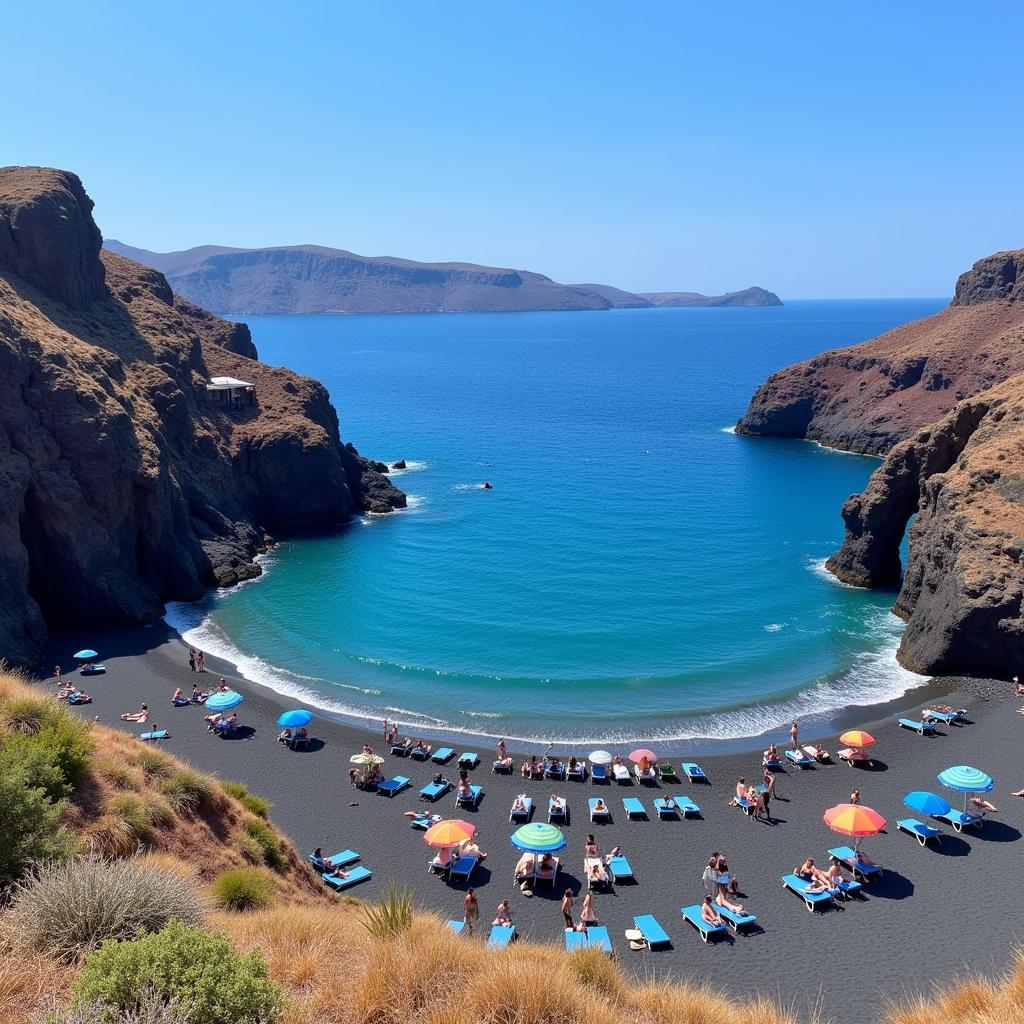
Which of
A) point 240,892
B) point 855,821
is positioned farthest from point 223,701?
point 855,821

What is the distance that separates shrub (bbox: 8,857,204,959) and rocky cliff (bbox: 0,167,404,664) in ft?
101

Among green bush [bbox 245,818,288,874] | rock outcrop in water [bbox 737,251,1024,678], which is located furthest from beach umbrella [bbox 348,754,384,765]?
rock outcrop in water [bbox 737,251,1024,678]

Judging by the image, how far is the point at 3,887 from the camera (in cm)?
1199

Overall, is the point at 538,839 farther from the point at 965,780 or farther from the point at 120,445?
the point at 120,445

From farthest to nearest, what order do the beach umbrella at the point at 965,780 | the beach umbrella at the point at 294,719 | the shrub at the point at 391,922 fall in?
1. the beach umbrella at the point at 294,719
2. the beach umbrella at the point at 965,780
3. the shrub at the point at 391,922

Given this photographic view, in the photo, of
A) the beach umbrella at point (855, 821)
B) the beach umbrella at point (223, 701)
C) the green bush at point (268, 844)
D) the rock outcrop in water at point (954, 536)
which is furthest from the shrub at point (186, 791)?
the rock outcrop in water at point (954, 536)

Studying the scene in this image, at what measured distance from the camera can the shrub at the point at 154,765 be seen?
17.9 metres

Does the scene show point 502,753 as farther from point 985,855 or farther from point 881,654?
point 881,654

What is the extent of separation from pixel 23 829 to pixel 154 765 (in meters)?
5.56

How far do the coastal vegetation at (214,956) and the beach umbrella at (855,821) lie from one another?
37.1 ft

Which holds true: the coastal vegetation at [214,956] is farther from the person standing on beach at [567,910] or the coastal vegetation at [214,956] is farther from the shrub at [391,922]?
the person standing on beach at [567,910]

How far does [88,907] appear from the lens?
10570mm

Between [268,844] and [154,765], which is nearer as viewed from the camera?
[154,765]

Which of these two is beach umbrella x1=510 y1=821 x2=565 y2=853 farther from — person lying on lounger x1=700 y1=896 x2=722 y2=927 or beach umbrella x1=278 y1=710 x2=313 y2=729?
beach umbrella x1=278 y1=710 x2=313 y2=729
